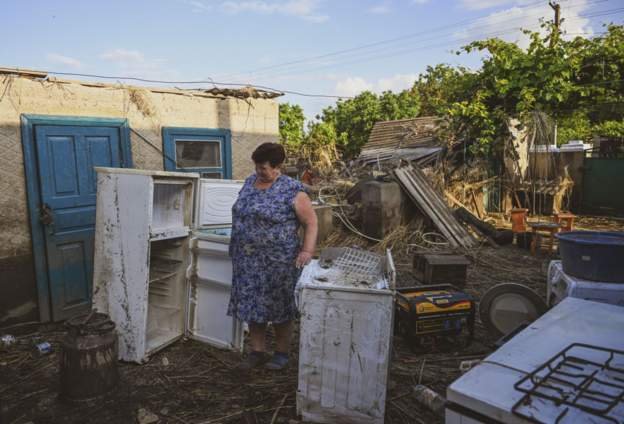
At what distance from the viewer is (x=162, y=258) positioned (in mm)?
4719

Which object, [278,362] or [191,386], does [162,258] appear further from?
[278,362]

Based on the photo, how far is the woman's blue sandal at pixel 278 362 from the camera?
389 centimetres

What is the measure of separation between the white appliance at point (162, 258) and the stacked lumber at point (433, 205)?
5.52 m

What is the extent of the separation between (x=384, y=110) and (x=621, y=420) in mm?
21229

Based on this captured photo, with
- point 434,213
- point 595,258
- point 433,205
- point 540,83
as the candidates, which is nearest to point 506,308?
point 595,258

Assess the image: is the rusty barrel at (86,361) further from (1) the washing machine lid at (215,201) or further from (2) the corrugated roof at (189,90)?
(2) the corrugated roof at (189,90)

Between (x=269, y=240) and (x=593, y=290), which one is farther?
(x=593, y=290)

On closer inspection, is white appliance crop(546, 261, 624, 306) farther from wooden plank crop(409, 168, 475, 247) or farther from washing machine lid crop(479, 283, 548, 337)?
wooden plank crop(409, 168, 475, 247)

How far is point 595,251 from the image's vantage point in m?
3.87

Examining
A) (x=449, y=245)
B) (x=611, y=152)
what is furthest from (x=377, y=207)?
(x=611, y=152)

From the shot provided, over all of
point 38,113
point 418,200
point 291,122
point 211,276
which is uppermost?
point 291,122

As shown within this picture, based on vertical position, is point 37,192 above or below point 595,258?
above

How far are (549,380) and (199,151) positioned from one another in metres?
5.57

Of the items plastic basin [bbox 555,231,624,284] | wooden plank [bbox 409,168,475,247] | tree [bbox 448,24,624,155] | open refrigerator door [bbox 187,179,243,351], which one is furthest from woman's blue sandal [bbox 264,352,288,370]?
tree [bbox 448,24,624,155]
